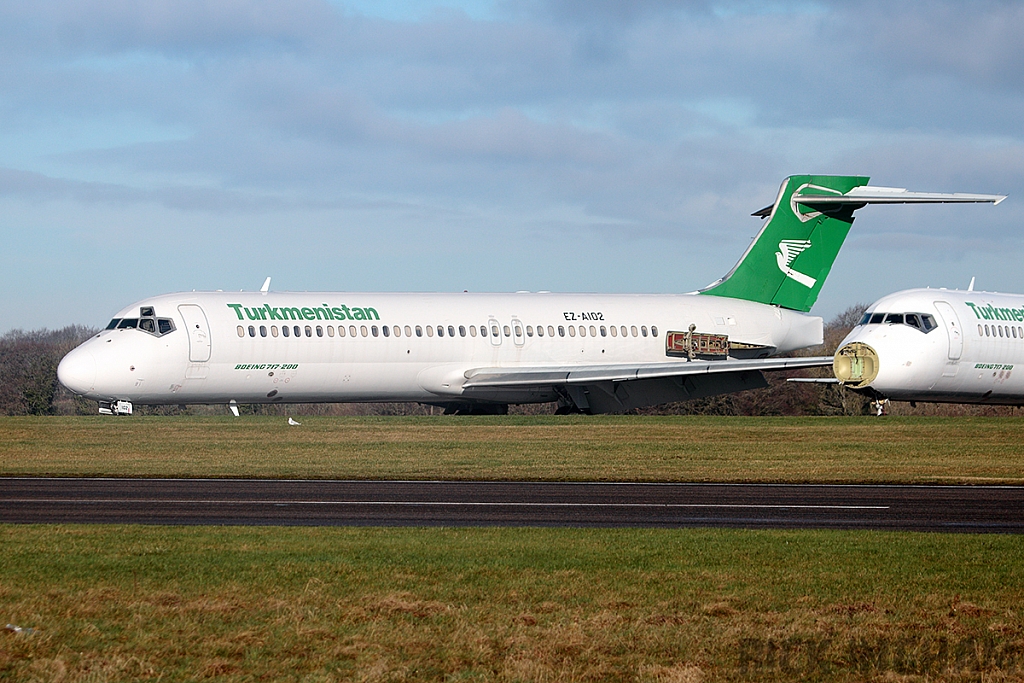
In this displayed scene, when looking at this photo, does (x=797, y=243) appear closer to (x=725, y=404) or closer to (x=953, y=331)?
(x=953, y=331)

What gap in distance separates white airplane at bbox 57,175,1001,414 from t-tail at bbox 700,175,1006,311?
5 cm

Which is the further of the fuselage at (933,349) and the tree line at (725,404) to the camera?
the tree line at (725,404)

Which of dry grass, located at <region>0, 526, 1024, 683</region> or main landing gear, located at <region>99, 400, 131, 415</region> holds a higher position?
main landing gear, located at <region>99, 400, 131, 415</region>

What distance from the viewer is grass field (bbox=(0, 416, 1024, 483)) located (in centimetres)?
2538

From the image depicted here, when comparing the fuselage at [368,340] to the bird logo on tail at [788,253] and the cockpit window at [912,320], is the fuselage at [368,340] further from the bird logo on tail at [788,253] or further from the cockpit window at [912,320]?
the cockpit window at [912,320]

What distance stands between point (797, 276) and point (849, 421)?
1358 centimetres

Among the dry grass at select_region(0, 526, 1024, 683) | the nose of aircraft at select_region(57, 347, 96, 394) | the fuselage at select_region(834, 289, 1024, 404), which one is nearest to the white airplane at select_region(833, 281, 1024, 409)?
the fuselage at select_region(834, 289, 1024, 404)

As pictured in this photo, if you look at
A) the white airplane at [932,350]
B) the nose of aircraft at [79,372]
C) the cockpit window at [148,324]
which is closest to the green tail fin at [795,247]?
the white airplane at [932,350]

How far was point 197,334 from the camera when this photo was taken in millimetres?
40344

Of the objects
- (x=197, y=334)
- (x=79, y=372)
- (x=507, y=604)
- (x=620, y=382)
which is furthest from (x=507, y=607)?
(x=620, y=382)

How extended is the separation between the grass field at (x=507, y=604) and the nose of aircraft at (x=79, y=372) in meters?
23.9

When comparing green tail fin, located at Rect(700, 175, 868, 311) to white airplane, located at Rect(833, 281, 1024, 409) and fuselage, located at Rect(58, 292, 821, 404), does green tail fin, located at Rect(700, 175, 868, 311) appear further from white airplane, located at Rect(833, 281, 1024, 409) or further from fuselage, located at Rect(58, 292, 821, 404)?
white airplane, located at Rect(833, 281, 1024, 409)

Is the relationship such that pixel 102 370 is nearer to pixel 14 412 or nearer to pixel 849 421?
pixel 849 421

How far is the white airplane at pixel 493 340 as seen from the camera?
4047 centimetres
